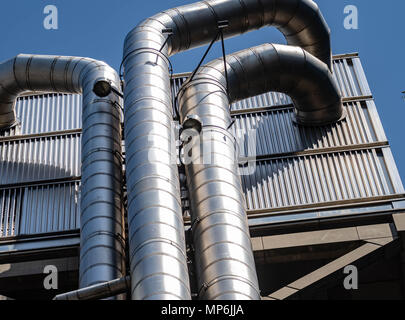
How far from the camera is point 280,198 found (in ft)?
61.2

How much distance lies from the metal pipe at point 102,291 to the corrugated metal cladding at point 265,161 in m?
5.00

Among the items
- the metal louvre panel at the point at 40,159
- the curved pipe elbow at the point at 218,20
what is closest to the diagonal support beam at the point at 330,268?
the curved pipe elbow at the point at 218,20

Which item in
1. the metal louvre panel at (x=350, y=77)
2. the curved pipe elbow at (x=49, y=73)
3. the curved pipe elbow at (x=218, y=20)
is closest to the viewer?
the curved pipe elbow at (x=218, y=20)

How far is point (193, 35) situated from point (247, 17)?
5.47 feet

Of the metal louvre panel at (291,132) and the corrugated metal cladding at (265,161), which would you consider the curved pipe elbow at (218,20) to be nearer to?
the corrugated metal cladding at (265,161)

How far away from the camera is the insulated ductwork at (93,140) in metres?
14.5

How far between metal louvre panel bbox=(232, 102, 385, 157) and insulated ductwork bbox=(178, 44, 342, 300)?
0.40m

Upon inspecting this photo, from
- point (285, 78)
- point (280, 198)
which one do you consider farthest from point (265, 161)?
point (285, 78)

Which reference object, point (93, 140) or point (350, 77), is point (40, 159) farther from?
point (350, 77)
